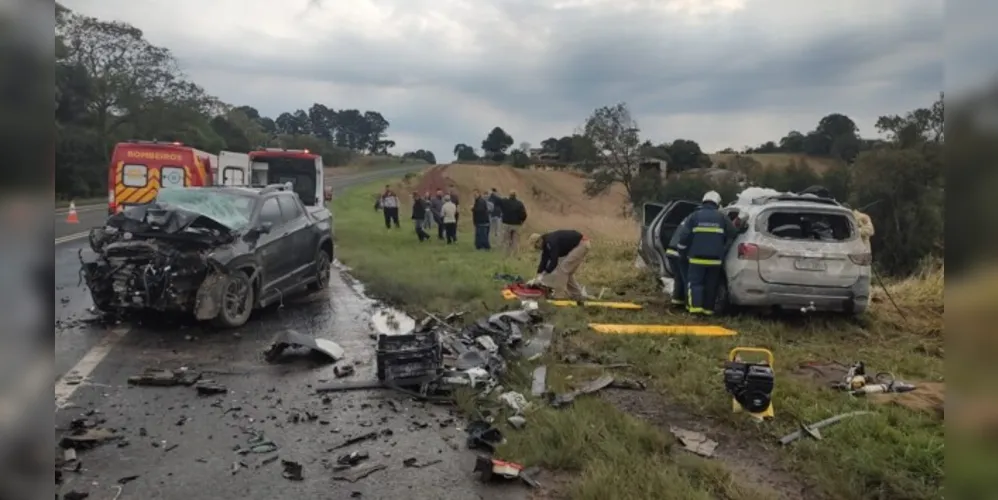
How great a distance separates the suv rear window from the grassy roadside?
3.83ft

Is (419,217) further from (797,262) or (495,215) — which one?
(797,262)

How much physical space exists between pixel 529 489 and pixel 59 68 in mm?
3547

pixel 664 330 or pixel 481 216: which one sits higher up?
pixel 481 216

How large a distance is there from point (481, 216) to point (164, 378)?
43.9 ft

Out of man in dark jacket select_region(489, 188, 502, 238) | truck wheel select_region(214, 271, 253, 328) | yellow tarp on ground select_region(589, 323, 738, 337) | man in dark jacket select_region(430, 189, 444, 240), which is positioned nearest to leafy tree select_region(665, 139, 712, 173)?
man in dark jacket select_region(430, 189, 444, 240)

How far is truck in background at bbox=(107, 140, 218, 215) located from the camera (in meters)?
18.0

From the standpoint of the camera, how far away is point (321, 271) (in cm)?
1128

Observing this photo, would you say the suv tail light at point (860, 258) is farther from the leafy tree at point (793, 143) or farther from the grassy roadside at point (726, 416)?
the leafy tree at point (793, 143)

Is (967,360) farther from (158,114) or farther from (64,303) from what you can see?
(158,114)

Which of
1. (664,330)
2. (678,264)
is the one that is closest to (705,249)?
(678,264)

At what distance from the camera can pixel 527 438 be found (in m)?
4.83

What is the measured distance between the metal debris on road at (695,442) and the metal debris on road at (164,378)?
3972mm

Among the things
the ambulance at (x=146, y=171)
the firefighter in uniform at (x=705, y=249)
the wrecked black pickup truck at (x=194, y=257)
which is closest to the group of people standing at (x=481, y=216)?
the ambulance at (x=146, y=171)

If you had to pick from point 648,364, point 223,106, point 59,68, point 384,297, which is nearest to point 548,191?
point 223,106
